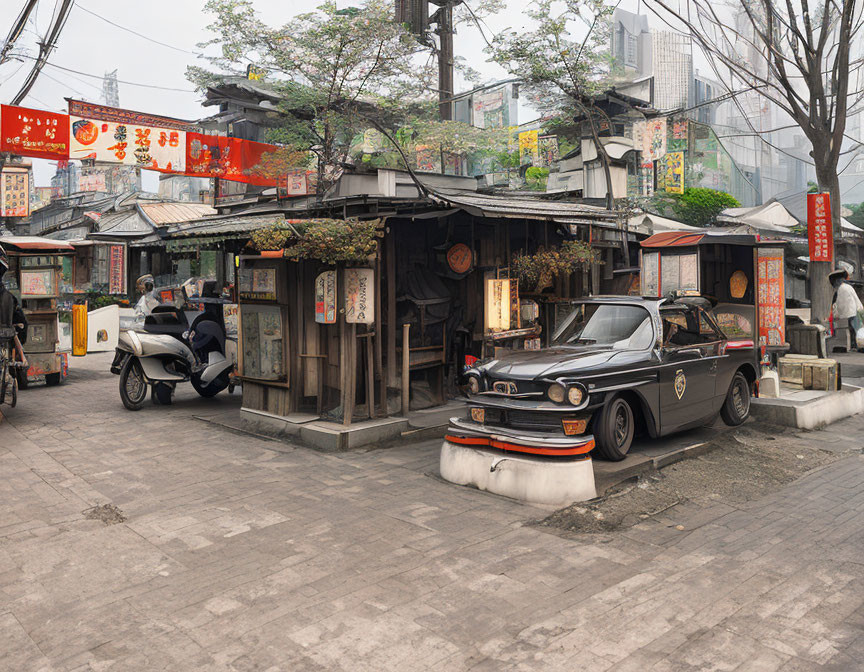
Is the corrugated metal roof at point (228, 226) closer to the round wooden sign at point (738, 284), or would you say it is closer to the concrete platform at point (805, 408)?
the concrete platform at point (805, 408)

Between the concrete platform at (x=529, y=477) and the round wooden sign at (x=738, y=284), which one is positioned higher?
the round wooden sign at (x=738, y=284)

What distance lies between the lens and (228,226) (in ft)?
31.6

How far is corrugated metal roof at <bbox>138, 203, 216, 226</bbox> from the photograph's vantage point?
2648 centimetres

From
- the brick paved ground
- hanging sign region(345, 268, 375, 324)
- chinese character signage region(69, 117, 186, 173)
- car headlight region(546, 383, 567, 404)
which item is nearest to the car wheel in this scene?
A: the brick paved ground

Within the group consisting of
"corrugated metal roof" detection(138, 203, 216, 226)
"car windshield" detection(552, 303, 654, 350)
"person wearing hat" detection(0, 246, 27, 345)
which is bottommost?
"car windshield" detection(552, 303, 654, 350)

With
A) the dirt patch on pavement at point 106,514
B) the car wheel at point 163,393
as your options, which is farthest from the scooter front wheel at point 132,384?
the dirt patch on pavement at point 106,514

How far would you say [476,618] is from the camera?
4.35m

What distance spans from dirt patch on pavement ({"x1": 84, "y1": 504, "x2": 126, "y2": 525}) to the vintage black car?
328cm

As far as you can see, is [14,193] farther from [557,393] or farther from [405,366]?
[557,393]

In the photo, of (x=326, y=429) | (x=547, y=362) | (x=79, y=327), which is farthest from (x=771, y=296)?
(x=79, y=327)

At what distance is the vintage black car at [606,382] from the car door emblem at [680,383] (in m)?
0.01

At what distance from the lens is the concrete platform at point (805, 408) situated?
32.2 feet

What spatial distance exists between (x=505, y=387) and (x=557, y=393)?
606mm

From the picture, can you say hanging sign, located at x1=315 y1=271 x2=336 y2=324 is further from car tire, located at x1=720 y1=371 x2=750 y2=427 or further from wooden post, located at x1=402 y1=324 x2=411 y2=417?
car tire, located at x1=720 y1=371 x2=750 y2=427
